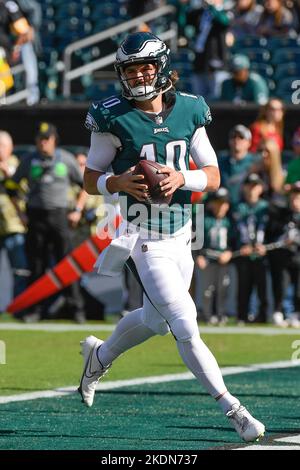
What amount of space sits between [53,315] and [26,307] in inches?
14.8

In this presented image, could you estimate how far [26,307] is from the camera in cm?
1327

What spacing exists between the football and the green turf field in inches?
44.7

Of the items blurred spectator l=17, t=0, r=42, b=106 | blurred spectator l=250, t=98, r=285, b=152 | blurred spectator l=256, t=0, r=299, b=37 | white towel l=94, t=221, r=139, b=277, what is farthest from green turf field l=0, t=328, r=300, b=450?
blurred spectator l=256, t=0, r=299, b=37

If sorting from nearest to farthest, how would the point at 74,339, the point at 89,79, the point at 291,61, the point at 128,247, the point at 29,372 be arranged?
the point at 128,247 < the point at 29,372 < the point at 74,339 < the point at 291,61 < the point at 89,79

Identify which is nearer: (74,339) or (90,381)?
(90,381)

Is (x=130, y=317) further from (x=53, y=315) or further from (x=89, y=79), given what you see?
(x=89, y=79)

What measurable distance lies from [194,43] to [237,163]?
3.29 m

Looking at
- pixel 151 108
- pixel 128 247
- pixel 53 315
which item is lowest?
pixel 53 315

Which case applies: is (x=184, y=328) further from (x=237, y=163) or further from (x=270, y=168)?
(x=237, y=163)

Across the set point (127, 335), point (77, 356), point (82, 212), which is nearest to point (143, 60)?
point (127, 335)

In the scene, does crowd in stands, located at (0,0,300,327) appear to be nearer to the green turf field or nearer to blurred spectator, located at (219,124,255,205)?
blurred spectator, located at (219,124,255,205)

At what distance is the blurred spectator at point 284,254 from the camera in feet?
42.5

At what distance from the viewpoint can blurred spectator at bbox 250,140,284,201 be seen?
12.8 metres
